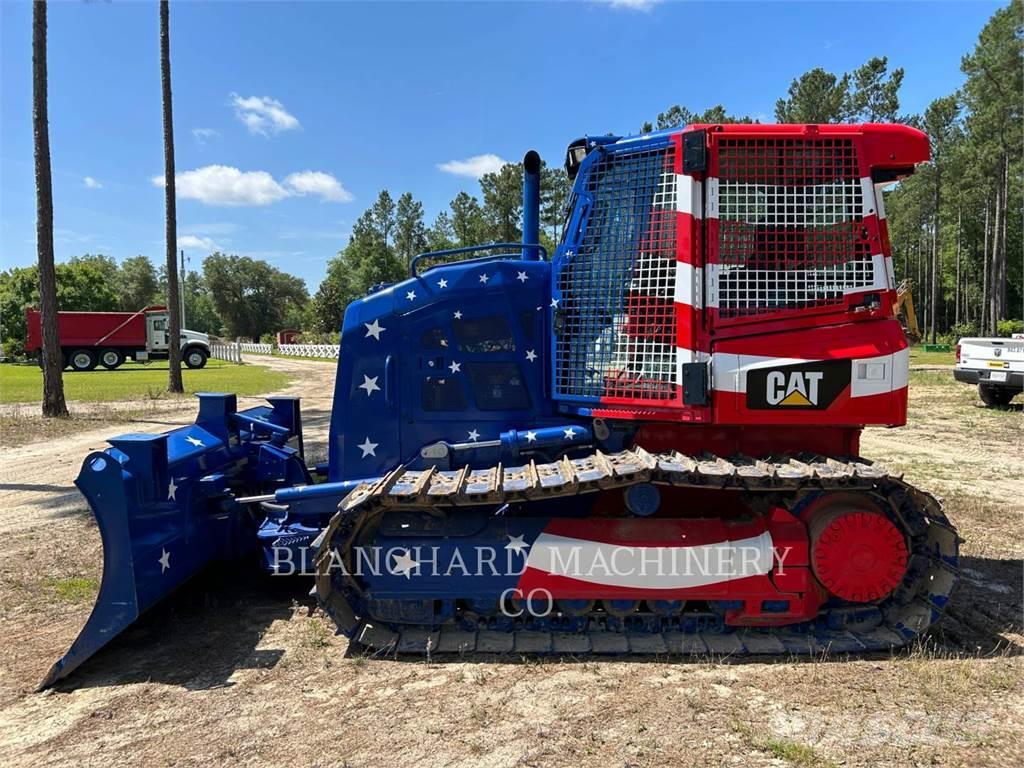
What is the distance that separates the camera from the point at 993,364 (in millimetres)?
14164

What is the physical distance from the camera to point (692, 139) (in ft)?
13.0

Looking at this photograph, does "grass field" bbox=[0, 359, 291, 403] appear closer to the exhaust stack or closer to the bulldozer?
the exhaust stack

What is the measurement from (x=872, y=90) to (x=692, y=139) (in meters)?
41.6

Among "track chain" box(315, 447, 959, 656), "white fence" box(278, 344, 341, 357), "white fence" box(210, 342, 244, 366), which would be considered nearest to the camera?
"track chain" box(315, 447, 959, 656)

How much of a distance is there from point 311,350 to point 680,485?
53.0 m

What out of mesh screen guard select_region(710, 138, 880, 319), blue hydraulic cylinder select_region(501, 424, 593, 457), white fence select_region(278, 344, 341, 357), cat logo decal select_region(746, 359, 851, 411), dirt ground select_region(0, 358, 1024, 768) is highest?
white fence select_region(278, 344, 341, 357)

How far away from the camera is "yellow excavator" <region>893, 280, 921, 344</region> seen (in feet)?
13.9

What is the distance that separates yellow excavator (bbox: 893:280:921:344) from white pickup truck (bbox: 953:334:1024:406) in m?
12.1

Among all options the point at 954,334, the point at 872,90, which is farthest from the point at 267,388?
the point at 954,334

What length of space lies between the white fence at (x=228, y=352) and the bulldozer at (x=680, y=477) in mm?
41388

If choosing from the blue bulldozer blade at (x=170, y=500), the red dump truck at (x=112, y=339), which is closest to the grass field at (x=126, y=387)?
the red dump truck at (x=112, y=339)

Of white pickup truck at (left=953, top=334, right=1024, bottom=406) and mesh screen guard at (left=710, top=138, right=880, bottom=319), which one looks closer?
mesh screen guard at (left=710, top=138, right=880, bottom=319)

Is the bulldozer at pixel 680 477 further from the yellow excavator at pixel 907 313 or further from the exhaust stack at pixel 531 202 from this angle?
the exhaust stack at pixel 531 202

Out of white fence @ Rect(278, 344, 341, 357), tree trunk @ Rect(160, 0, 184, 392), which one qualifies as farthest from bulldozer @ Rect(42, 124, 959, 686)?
white fence @ Rect(278, 344, 341, 357)
